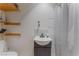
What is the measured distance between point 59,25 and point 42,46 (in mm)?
311

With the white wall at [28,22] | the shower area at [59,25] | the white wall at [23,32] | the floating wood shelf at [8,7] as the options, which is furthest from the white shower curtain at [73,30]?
the floating wood shelf at [8,7]

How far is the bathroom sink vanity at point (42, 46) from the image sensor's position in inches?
53.5

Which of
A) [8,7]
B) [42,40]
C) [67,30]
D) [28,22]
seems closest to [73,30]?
[67,30]

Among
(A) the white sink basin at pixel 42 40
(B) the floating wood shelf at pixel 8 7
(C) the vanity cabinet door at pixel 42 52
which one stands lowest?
(C) the vanity cabinet door at pixel 42 52

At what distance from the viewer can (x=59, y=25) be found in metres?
1.41

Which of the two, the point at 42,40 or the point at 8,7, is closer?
the point at 8,7

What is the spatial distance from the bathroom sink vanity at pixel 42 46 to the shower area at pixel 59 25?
0.15 feet

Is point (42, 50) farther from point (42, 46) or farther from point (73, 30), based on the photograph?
point (73, 30)

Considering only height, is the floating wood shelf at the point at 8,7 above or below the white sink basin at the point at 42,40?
above

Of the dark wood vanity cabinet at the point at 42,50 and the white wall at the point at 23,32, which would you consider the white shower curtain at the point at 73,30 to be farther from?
the white wall at the point at 23,32

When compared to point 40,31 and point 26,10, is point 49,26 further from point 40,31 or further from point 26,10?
point 26,10

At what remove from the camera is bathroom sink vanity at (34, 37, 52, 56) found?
1359 mm

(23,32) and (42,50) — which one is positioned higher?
(23,32)

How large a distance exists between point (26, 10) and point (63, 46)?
0.59 meters
